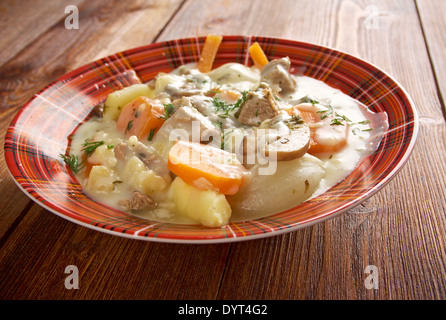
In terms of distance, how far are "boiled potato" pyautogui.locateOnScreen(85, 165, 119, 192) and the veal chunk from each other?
76 centimetres

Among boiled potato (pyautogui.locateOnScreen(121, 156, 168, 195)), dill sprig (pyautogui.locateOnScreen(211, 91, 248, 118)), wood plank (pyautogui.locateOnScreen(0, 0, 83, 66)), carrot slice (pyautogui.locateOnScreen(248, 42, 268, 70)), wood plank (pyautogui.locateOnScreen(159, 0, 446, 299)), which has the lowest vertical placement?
wood plank (pyautogui.locateOnScreen(159, 0, 446, 299))

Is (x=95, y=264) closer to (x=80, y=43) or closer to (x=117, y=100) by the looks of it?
(x=117, y=100)

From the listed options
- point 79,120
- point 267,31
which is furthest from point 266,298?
point 267,31

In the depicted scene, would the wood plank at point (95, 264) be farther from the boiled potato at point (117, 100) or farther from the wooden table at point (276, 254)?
the boiled potato at point (117, 100)

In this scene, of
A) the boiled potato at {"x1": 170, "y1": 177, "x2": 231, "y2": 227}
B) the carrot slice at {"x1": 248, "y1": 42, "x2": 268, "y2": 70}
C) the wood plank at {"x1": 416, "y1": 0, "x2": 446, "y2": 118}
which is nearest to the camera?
the boiled potato at {"x1": 170, "y1": 177, "x2": 231, "y2": 227}

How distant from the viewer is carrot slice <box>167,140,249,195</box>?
6.21 feet

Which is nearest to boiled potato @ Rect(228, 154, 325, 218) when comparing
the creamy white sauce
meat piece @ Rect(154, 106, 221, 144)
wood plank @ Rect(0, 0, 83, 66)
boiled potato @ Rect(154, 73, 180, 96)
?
the creamy white sauce

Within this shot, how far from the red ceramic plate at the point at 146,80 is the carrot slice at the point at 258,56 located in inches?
4.2

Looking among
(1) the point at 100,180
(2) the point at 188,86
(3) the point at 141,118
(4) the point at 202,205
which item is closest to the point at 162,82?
(2) the point at 188,86

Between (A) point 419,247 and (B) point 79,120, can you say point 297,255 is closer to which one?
(A) point 419,247

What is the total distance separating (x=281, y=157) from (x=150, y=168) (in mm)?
644

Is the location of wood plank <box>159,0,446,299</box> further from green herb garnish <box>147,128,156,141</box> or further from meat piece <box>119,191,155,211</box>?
green herb garnish <box>147,128,156,141</box>

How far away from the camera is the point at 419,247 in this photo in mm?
1915

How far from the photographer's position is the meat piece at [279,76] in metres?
2.74
